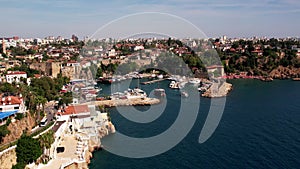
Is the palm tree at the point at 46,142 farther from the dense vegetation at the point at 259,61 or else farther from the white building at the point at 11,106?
the dense vegetation at the point at 259,61

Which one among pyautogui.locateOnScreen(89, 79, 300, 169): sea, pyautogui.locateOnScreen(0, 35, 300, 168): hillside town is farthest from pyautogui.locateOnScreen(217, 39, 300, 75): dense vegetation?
pyautogui.locateOnScreen(89, 79, 300, 169): sea

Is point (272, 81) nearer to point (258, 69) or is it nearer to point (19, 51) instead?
point (258, 69)

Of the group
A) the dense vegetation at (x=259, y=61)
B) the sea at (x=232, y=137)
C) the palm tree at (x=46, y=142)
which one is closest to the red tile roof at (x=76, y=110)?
the sea at (x=232, y=137)

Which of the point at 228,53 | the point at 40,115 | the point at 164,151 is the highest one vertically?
the point at 228,53

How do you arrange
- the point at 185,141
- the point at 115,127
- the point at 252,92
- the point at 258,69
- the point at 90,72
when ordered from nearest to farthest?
the point at 185,141 → the point at 115,127 → the point at 252,92 → the point at 90,72 → the point at 258,69

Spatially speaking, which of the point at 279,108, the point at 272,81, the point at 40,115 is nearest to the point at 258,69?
the point at 272,81
